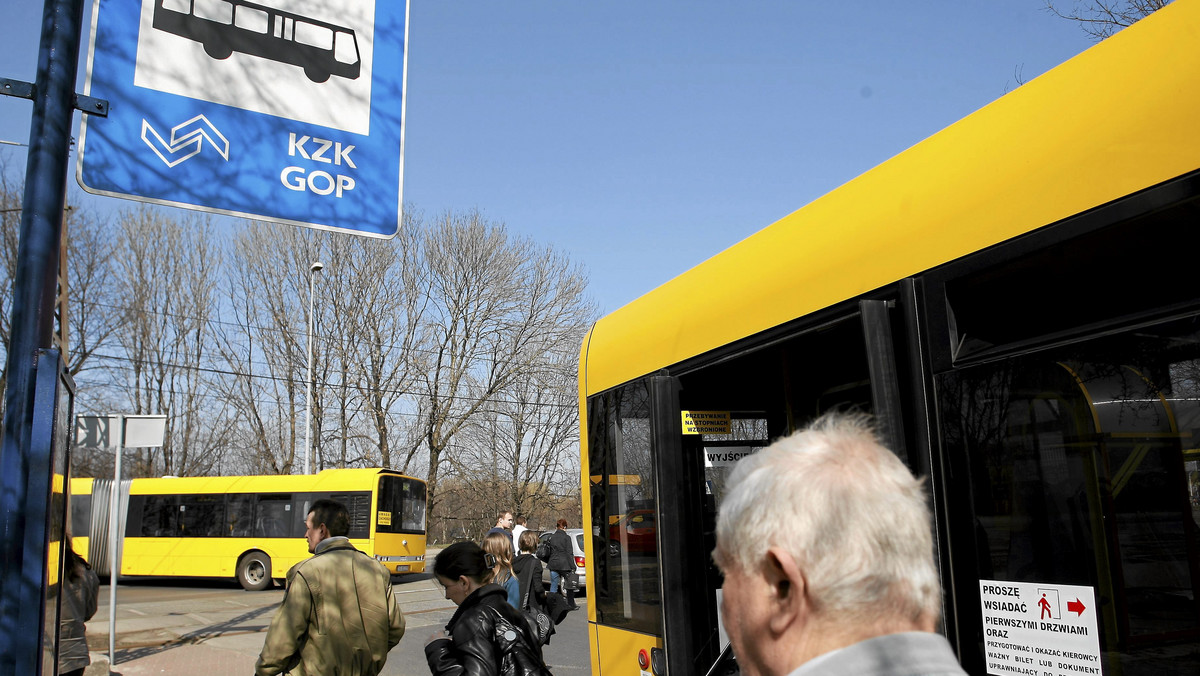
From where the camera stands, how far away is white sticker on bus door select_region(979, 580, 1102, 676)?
209 cm

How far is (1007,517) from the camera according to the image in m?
2.30

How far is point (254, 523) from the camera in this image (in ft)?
71.7

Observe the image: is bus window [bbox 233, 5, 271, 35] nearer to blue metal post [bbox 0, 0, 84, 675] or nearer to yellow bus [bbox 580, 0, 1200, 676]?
blue metal post [bbox 0, 0, 84, 675]

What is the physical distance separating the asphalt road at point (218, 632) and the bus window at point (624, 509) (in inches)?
214

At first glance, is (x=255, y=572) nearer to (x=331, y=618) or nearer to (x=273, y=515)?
(x=273, y=515)

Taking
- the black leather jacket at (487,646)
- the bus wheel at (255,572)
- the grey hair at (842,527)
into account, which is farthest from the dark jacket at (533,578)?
the bus wheel at (255,572)

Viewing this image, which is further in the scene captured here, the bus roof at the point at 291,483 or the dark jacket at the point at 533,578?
the bus roof at the point at 291,483

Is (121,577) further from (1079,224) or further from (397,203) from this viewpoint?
(1079,224)

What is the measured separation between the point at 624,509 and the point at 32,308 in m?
2.71

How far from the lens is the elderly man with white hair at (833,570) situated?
107 cm

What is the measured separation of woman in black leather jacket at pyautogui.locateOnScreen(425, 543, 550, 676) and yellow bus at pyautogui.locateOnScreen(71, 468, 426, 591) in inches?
728

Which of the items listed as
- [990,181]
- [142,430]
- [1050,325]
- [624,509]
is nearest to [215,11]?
[990,181]

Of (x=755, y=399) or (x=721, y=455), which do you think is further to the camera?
(x=755, y=399)

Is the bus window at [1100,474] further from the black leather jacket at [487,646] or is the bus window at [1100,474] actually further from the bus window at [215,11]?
the bus window at [215,11]
